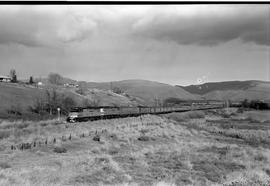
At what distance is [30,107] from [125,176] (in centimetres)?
6679

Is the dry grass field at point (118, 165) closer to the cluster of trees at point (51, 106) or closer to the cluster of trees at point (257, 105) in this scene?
the cluster of trees at point (51, 106)

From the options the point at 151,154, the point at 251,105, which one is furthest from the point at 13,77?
the point at 151,154

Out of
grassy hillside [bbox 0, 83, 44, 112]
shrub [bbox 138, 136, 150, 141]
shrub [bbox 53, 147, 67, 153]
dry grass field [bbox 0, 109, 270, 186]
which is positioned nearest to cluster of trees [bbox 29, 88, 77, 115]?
grassy hillside [bbox 0, 83, 44, 112]

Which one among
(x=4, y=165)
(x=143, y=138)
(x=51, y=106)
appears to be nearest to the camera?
(x=4, y=165)

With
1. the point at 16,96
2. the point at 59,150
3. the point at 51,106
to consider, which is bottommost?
the point at 59,150

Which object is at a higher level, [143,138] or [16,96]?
[16,96]

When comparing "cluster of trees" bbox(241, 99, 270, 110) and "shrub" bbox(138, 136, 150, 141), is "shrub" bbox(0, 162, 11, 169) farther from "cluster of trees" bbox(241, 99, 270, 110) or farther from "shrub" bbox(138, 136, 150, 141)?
"cluster of trees" bbox(241, 99, 270, 110)

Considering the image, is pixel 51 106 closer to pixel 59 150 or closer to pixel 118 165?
pixel 59 150

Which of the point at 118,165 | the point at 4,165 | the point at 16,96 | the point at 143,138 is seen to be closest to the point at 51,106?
the point at 16,96

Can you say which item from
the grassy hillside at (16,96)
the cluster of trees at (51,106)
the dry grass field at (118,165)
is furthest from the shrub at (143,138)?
the grassy hillside at (16,96)

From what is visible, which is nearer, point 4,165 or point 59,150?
point 4,165

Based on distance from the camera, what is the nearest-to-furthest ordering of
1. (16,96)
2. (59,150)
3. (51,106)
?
(59,150) → (51,106) → (16,96)

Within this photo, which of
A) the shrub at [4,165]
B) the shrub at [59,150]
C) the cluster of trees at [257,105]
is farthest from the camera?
the cluster of trees at [257,105]

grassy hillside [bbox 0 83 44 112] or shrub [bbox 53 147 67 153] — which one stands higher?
grassy hillside [bbox 0 83 44 112]
